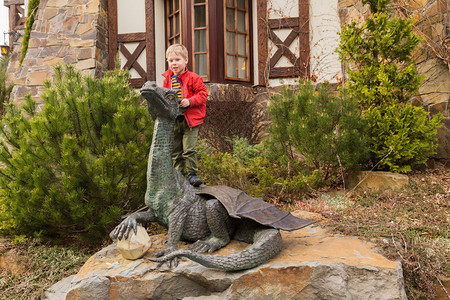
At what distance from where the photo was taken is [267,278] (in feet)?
8.00

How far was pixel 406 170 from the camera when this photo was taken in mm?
4938

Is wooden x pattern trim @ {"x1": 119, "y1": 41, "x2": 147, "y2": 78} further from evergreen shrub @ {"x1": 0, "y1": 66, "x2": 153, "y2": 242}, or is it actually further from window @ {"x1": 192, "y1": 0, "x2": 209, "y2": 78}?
evergreen shrub @ {"x1": 0, "y1": 66, "x2": 153, "y2": 242}

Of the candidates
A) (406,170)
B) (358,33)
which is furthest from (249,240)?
(358,33)

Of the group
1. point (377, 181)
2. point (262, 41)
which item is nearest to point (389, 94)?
point (377, 181)

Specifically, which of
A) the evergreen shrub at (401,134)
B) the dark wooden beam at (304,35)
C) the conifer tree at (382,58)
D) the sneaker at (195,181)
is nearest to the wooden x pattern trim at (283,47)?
the dark wooden beam at (304,35)

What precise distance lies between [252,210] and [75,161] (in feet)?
6.63

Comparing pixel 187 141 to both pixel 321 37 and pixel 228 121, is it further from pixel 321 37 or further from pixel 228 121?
pixel 321 37

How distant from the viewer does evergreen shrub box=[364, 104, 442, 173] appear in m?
4.89

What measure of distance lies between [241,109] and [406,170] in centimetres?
332

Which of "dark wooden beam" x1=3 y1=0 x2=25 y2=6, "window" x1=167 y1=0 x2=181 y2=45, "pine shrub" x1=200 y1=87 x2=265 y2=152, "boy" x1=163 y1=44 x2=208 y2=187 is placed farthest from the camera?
"dark wooden beam" x1=3 y1=0 x2=25 y2=6

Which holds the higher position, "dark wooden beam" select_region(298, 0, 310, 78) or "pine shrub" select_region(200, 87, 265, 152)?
"dark wooden beam" select_region(298, 0, 310, 78)

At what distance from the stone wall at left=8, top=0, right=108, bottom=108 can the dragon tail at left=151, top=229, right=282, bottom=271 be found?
6770 millimetres

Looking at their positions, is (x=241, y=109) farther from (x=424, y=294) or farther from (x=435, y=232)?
(x=424, y=294)

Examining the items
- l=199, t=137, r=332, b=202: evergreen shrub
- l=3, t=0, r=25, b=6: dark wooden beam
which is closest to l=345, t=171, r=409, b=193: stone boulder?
l=199, t=137, r=332, b=202: evergreen shrub
